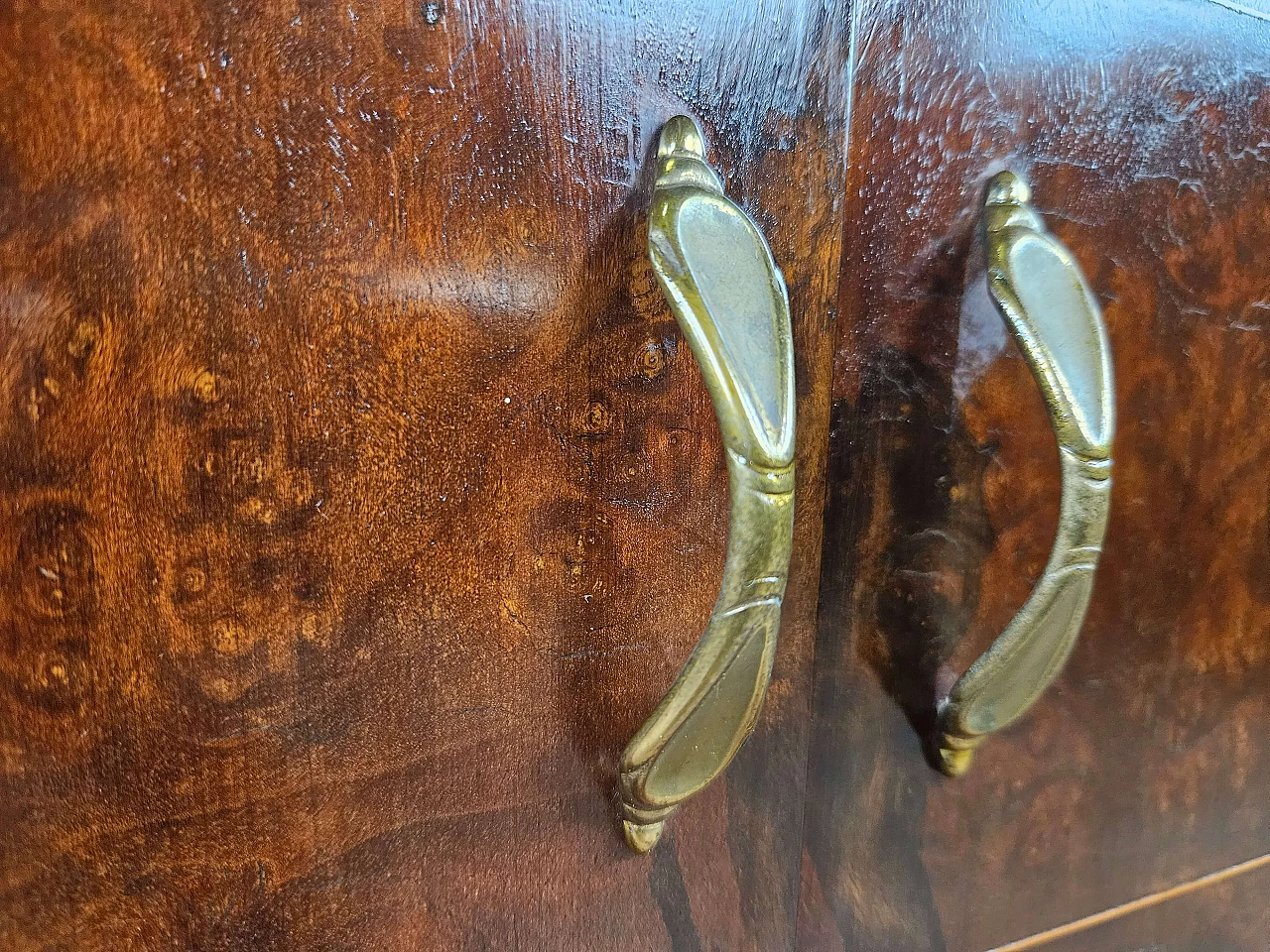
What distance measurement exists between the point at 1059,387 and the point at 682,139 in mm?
162

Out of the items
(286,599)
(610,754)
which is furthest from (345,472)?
(610,754)

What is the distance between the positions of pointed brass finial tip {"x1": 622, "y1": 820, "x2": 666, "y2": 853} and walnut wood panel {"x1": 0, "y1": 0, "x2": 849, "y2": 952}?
0.01m

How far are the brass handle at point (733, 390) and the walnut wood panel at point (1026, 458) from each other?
7cm

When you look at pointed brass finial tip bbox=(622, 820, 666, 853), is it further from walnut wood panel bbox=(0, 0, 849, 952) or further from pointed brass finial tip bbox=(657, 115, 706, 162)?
pointed brass finial tip bbox=(657, 115, 706, 162)

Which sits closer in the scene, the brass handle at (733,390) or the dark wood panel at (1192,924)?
the brass handle at (733,390)

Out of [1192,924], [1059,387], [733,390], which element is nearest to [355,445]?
[733,390]

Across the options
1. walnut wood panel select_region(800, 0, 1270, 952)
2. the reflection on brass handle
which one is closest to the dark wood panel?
walnut wood panel select_region(800, 0, 1270, 952)

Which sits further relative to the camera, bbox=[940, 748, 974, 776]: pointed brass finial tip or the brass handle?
bbox=[940, 748, 974, 776]: pointed brass finial tip

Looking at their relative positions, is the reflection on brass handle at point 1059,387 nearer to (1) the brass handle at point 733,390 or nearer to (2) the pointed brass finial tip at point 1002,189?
(2) the pointed brass finial tip at point 1002,189

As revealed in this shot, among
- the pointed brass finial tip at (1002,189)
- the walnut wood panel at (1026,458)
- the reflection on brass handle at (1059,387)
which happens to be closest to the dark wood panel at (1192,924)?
the walnut wood panel at (1026,458)

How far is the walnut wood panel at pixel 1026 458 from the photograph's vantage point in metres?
0.32

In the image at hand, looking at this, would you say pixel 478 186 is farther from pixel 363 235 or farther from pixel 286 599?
pixel 286 599

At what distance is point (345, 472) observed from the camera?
0.83 feet

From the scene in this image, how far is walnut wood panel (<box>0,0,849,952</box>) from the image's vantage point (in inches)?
8.8
